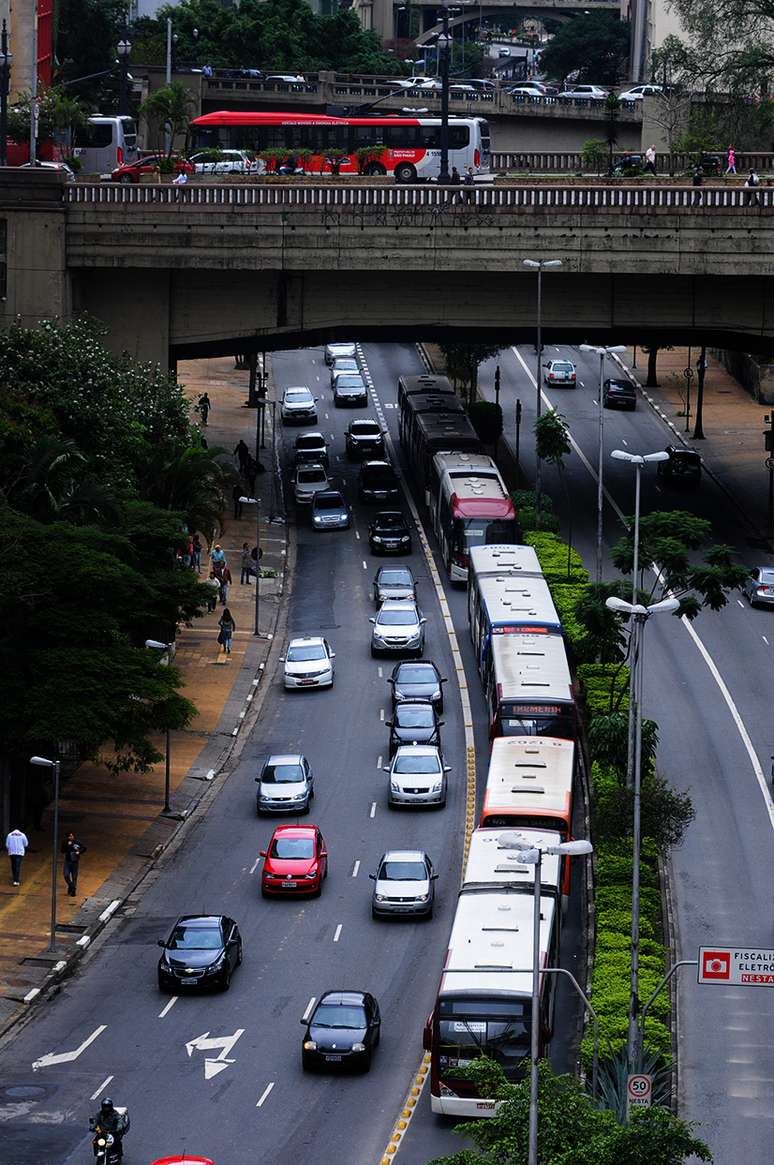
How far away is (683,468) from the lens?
103 m

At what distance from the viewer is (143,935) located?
6062 cm

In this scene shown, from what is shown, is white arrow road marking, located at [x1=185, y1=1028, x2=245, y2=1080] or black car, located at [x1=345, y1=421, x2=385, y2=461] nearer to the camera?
white arrow road marking, located at [x1=185, y1=1028, x2=245, y2=1080]

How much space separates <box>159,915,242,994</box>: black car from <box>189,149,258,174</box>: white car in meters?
52.0

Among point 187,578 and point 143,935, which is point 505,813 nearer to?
point 143,935

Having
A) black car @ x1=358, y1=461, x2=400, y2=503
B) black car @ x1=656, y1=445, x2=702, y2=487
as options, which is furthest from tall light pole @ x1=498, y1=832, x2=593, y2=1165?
black car @ x1=656, y1=445, x2=702, y2=487

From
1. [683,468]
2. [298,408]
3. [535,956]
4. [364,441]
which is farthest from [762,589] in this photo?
[535,956]

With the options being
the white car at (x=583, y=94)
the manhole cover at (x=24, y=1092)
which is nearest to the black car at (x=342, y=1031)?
the manhole cover at (x=24, y=1092)

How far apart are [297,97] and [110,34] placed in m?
17.5

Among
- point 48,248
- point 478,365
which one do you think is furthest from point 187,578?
point 478,365

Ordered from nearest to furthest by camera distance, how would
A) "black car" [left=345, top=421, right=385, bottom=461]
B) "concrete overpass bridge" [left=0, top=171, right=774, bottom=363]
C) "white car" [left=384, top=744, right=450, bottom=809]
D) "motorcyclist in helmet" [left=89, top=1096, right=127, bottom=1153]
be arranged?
1. "motorcyclist in helmet" [left=89, top=1096, right=127, bottom=1153]
2. "white car" [left=384, top=744, right=450, bottom=809]
3. "concrete overpass bridge" [left=0, top=171, right=774, bottom=363]
4. "black car" [left=345, top=421, right=385, bottom=461]

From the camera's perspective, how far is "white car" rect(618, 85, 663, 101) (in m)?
148

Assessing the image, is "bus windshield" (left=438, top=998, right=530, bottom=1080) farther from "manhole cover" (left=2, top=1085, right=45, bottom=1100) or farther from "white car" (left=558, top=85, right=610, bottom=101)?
"white car" (left=558, top=85, right=610, bottom=101)

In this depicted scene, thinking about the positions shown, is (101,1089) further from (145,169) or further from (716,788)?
(145,169)

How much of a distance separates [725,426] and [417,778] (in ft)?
175
